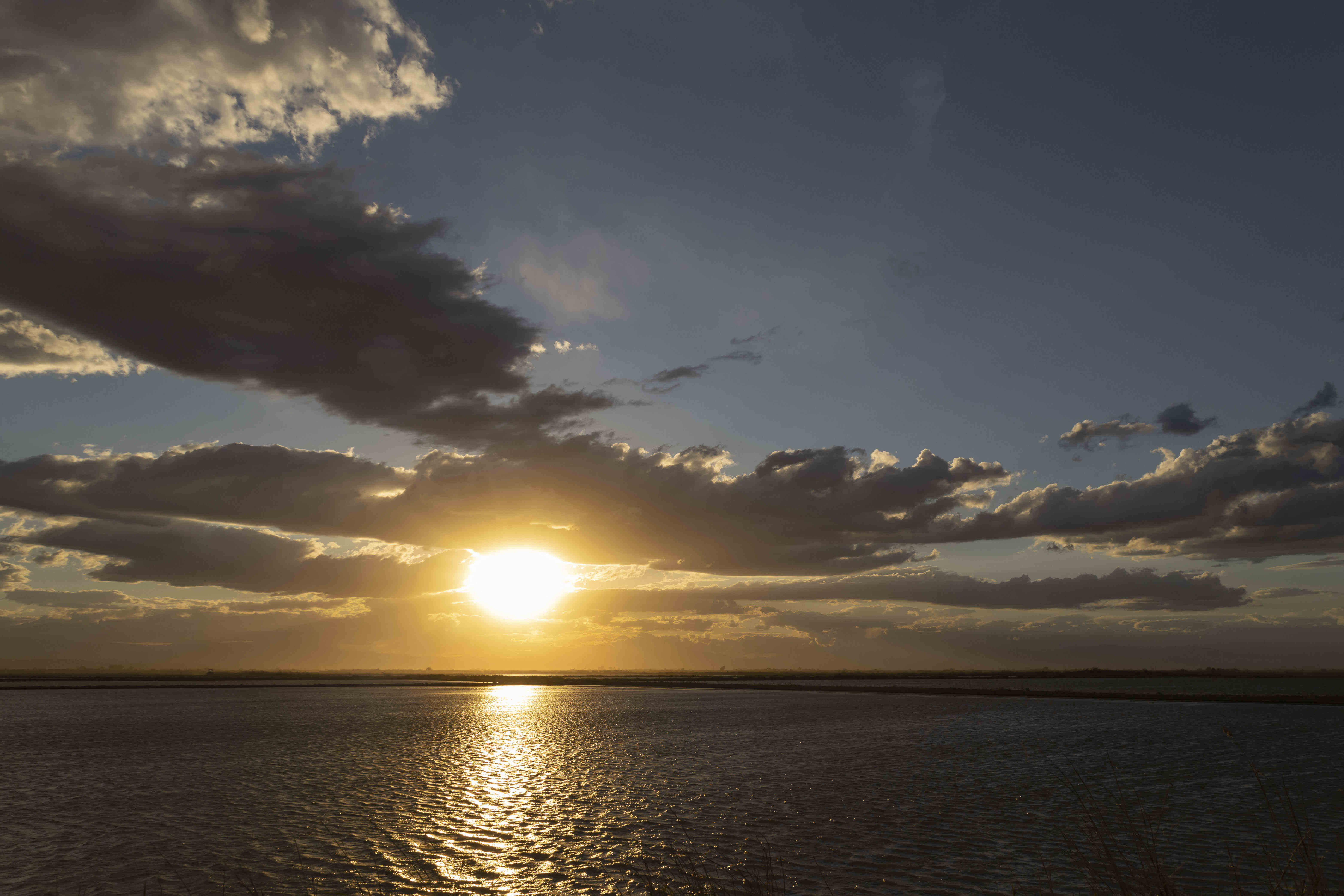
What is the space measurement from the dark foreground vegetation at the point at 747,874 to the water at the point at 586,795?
18 cm

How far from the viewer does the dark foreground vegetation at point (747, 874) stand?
62.2 feet

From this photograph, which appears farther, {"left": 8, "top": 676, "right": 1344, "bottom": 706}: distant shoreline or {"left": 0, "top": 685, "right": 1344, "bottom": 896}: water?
{"left": 8, "top": 676, "right": 1344, "bottom": 706}: distant shoreline

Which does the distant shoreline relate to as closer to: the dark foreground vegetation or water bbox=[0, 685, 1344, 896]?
water bbox=[0, 685, 1344, 896]

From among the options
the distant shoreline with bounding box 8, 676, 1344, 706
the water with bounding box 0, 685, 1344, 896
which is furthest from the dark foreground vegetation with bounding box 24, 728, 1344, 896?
the distant shoreline with bounding box 8, 676, 1344, 706

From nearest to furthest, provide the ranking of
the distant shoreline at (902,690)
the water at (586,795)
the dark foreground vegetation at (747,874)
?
the dark foreground vegetation at (747,874)
the water at (586,795)
the distant shoreline at (902,690)

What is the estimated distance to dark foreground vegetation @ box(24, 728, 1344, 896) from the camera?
18969 mm

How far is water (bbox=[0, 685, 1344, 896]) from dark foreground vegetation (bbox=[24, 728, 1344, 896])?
0.18 metres

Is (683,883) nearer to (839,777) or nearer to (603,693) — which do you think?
(839,777)

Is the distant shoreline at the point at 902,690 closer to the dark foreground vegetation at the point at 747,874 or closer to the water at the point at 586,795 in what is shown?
the water at the point at 586,795

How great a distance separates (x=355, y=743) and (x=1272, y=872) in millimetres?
54241

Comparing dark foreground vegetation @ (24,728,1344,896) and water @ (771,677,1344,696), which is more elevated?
dark foreground vegetation @ (24,728,1344,896)

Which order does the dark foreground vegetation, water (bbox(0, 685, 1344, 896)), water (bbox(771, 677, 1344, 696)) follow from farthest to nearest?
water (bbox(771, 677, 1344, 696))
water (bbox(0, 685, 1344, 896))
the dark foreground vegetation

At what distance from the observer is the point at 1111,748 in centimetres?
4997

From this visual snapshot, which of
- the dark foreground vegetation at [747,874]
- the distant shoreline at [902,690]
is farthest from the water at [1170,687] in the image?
the dark foreground vegetation at [747,874]
